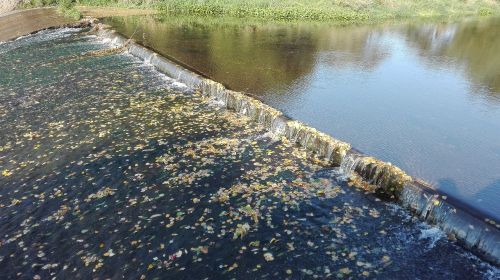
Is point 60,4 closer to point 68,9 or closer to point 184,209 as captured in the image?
point 68,9

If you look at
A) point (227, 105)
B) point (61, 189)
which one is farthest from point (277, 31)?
point (61, 189)

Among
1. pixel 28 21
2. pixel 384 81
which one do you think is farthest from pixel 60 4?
pixel 384 81

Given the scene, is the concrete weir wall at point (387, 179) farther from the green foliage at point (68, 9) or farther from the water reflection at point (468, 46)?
the green foliage at point (68, 9)

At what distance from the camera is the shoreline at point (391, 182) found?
877 cm

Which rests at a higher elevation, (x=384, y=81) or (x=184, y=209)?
(x=384, y=81)

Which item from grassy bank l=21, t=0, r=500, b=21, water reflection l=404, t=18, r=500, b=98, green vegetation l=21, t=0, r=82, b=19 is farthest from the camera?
green vegetation l=21, t=0, r=82, b=19

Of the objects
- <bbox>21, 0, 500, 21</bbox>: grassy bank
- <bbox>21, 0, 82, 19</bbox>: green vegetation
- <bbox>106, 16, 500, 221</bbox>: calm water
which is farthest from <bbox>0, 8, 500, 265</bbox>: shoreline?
<bbox>21, 0, 82, 19</bbox>: green vegetation

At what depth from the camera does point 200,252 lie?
8945 mm

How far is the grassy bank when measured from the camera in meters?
42.0

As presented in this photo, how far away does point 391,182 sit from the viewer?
1071 centimetres

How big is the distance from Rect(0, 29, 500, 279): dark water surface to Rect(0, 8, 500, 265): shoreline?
1.16 feet

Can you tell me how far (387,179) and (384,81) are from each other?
10.8 meters

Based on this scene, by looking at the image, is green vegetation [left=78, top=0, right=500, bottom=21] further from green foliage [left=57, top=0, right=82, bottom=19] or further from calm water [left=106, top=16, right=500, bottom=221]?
calm water [left=106, top=16, right=500, bottom=221]

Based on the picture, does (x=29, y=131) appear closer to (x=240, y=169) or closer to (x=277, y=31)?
(x=240, y=169)
